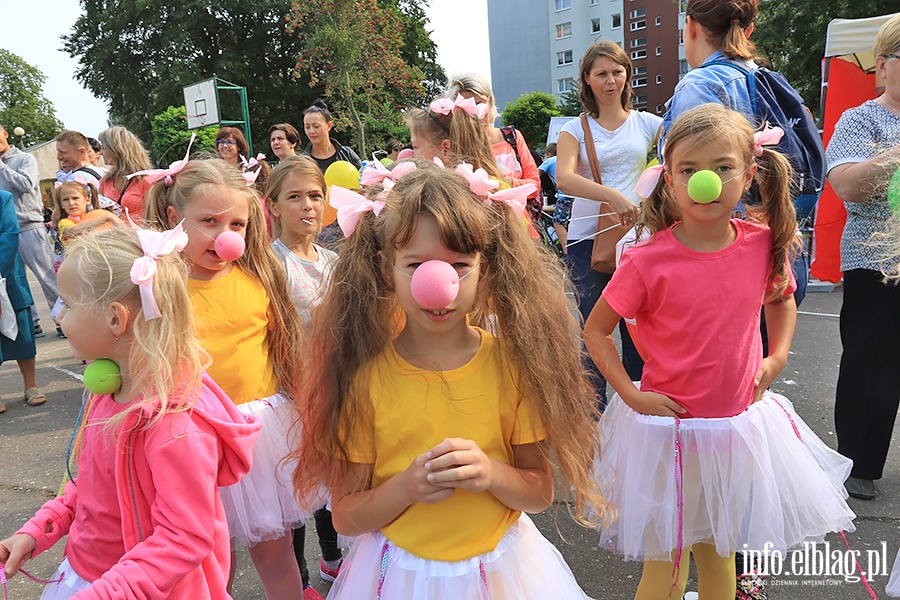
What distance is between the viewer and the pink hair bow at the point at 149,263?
4.99 feet

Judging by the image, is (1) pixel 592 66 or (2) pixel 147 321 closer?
(2) pixel 147 321

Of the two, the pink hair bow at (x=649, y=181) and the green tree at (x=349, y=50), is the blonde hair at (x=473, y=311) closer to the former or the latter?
the pink hair bow at (x=649, y=181)

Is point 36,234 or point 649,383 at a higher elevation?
point 36,234

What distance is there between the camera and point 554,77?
→ 5509 centimetres

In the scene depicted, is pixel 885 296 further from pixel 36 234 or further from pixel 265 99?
pixel 265 99

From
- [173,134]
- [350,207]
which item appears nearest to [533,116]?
[173,134]

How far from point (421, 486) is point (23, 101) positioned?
226 ft

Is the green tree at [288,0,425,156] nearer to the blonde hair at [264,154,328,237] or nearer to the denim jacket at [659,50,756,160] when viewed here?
the blonde hair at [264,154,328,237]

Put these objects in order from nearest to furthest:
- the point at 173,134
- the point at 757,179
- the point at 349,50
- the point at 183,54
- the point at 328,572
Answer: the point at 757,179, the point at 328,572, the point at 349,50, the point at 173,134, the point at 183,54

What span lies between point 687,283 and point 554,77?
56997 mm

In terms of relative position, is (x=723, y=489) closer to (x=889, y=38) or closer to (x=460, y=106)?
(x=889, y=38)

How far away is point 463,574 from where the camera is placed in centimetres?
146

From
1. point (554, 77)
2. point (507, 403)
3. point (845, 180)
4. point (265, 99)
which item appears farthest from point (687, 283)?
point (554, 77)

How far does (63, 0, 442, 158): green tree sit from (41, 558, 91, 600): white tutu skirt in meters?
27.1
